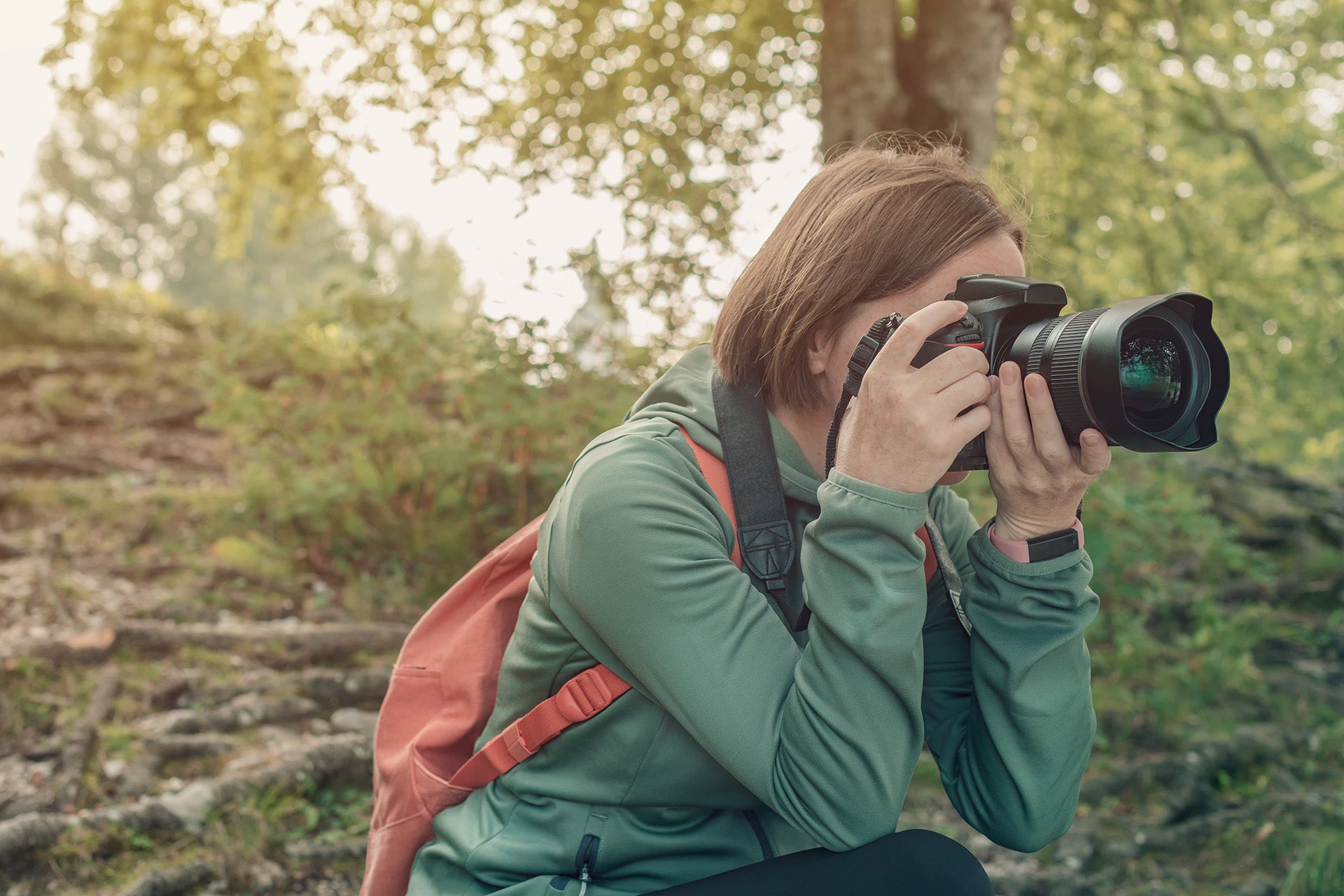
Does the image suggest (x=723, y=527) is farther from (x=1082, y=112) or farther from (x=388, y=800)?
(x=1082, y=112)

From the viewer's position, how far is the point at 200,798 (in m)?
2.43

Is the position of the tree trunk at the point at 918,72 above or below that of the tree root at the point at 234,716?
above

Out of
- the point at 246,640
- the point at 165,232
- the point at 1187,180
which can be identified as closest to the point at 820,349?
the point at 246,640

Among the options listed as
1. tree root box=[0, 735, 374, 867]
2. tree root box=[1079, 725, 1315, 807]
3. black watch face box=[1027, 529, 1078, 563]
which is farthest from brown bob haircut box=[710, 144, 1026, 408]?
tree root box=[1079, 725, 1315, 807]

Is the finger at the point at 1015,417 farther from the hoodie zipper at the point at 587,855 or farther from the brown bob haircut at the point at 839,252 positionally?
the hoodie zipper at the point at 587,855

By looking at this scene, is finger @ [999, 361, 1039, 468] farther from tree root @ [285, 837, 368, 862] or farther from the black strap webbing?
tree root @ [285, 837, 368, 862]

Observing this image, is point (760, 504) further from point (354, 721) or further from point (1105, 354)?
point (354, 721)

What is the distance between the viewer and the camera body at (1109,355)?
116 cm

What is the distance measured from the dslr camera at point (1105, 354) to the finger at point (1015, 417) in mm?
23

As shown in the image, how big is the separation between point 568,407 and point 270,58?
12.6ft

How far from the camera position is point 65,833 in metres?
2.21

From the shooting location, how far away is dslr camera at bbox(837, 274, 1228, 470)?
1.16 m

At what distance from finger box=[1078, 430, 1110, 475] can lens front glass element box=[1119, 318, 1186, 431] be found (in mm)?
47

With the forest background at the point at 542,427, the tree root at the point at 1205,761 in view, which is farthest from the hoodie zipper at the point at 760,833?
the tree root at the point at 1205,761
